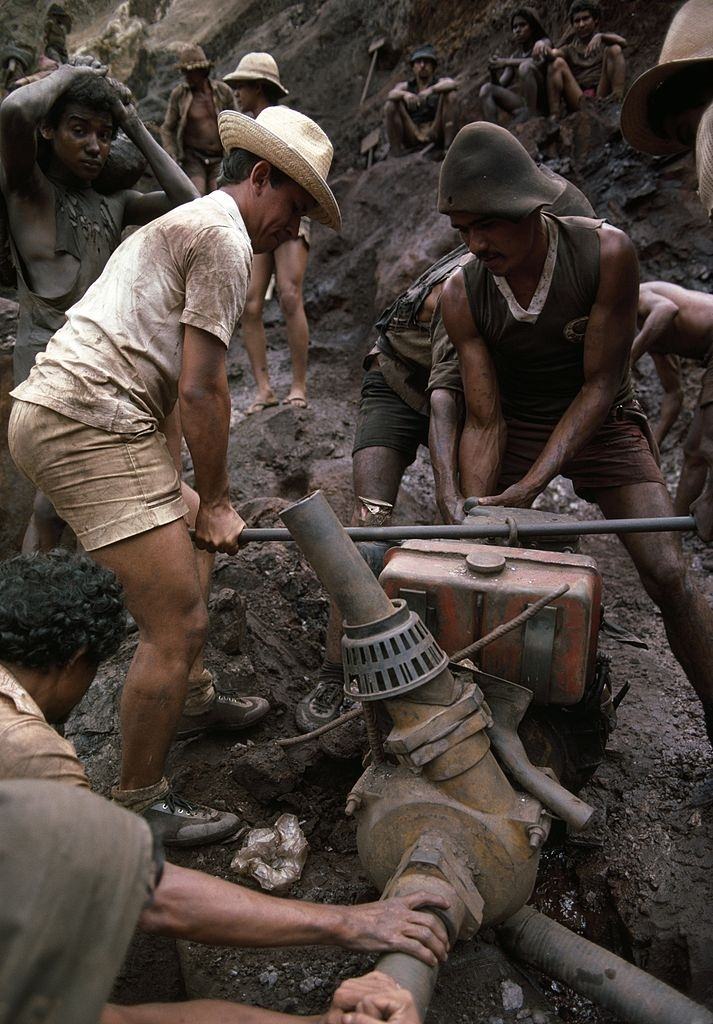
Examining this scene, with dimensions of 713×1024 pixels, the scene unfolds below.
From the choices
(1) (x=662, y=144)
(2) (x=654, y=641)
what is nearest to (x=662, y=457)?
(2) (x=654, y=641)

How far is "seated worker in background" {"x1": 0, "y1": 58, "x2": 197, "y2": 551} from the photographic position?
3.61 meters

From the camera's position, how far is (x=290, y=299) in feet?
20.1

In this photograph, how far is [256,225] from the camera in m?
2.71

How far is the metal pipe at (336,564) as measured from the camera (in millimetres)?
2057

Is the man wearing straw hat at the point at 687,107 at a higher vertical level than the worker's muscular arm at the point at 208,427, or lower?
higher

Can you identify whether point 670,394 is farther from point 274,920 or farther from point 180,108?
point 274,920

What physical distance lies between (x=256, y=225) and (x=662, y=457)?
4.97 m

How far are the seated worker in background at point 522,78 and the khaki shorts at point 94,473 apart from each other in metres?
8.04

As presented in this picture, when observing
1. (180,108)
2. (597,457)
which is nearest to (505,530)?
(597,457)

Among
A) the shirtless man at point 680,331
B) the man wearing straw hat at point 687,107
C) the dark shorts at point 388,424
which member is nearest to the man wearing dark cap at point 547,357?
the man wearing straw hat at point 687,107

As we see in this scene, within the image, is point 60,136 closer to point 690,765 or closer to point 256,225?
point 256,225

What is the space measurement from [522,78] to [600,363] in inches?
283

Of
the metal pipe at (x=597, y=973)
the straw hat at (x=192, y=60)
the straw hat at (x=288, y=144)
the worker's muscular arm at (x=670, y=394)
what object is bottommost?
the worker's muscular arm at (x=670, y=394)

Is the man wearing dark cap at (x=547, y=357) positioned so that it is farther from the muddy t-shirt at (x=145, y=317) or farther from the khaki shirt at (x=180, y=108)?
the khaki shirt at (x=180, y=108)
